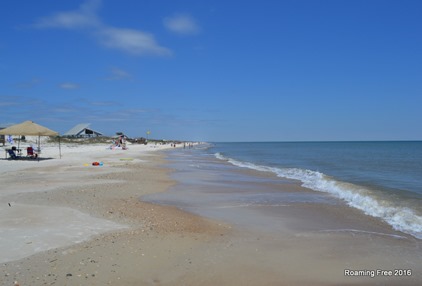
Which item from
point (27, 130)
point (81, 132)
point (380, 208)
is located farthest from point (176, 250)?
point (81, 132)

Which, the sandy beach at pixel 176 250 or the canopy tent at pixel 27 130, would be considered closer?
the sandy beach at pixel 176 250

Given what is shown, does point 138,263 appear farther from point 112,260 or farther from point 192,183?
point 192,183

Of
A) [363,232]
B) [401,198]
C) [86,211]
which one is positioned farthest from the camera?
[401,198]

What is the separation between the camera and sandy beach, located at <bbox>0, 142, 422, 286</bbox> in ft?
16.1

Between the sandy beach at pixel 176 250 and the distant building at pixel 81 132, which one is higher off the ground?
the distant building at pixel 81 132

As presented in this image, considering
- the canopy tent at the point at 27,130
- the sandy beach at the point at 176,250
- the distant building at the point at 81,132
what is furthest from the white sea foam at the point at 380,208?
the distant building at the point at 81,132

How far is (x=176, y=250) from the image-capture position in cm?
608

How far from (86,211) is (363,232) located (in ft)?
22.0

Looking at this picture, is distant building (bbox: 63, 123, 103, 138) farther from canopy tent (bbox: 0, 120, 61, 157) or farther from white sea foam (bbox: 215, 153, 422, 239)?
white sea foam (bbox: 215, 153, 422, 239)

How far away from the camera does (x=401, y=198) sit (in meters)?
13.0

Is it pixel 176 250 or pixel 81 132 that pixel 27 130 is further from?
pixel 81 132

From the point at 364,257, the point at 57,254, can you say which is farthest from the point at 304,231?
the point at 57,254

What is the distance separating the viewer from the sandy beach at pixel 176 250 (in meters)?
4.92

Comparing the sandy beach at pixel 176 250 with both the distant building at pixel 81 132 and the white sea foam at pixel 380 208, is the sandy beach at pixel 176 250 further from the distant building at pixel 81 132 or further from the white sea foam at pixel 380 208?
the distant building at pixel 81 132
